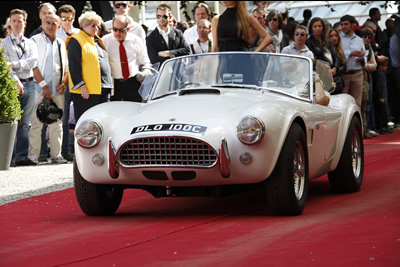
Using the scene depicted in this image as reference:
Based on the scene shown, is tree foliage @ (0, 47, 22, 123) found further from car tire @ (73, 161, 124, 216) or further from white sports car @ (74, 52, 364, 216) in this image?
car tire @ (73, 161, 124, 216)

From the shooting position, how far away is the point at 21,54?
13.7m

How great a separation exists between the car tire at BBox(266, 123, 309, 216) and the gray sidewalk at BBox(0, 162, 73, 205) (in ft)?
10.3

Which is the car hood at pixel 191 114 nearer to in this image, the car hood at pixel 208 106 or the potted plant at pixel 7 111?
the car hood at pixel 208 106

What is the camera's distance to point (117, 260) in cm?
563

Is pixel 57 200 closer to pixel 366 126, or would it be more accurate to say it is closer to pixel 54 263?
pixel 54 263

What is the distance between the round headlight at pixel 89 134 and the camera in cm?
754

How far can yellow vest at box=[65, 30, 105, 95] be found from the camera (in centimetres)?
1286

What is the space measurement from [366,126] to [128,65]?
6292mm

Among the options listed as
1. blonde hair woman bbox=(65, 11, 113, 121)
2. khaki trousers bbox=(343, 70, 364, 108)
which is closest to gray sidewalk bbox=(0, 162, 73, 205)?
blonde hair woman bbox=(65, 11, 113, 121)

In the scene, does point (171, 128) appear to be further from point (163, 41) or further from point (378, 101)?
point (378, 101)

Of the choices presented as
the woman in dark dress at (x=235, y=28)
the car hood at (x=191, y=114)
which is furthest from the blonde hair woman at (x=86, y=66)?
the car hood at (x=191, y=114)

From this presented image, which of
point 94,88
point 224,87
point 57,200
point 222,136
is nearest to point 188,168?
point 222,136

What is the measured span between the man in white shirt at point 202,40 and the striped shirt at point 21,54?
2.43 metres

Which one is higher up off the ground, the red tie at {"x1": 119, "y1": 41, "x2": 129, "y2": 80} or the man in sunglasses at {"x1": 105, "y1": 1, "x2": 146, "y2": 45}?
the man in sunglasses at {"x1": 105, "y1": 1, "x2": 146, "y2": 45}
